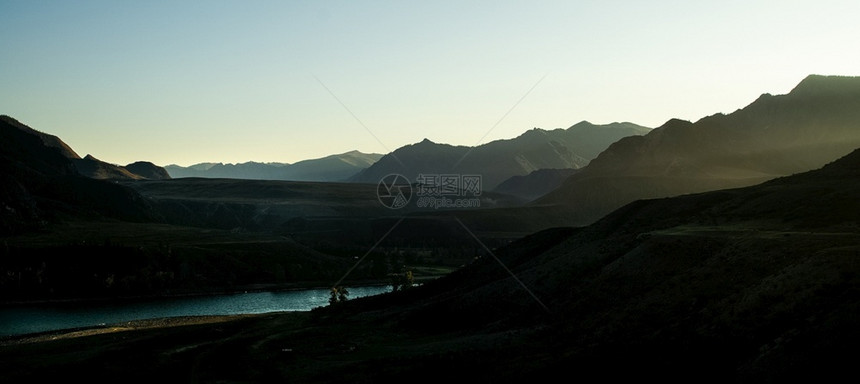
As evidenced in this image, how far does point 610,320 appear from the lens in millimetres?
61812

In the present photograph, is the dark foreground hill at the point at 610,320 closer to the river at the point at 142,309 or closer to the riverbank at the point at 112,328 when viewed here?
the riverbank at the point at 112,328

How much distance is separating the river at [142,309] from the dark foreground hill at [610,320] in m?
34.3

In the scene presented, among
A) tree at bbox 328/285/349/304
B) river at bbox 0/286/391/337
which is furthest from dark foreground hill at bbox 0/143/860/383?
river at bbox 0/286/391/337

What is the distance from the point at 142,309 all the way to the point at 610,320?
418 feet

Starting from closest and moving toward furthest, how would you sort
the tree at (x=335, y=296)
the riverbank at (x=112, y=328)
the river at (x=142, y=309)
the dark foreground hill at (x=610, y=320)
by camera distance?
the dark foreground hill at (x=610, y=320)
the riverbank at (x=112, y=328)
the river at (x=142, y=309)
the tree at (x=335, y=296)

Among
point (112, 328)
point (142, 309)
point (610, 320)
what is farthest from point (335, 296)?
point (610, 320)

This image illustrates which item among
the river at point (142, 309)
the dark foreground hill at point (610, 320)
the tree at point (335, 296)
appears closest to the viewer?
the dark foreground hill at point (610, 320)

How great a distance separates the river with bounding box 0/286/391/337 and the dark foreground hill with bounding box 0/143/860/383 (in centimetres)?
3432

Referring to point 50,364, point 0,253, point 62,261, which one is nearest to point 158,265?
point 62,261

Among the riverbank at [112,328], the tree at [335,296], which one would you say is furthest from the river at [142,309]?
the tree at [335,296]

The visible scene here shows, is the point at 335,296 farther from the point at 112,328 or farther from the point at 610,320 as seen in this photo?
the point at 610,320

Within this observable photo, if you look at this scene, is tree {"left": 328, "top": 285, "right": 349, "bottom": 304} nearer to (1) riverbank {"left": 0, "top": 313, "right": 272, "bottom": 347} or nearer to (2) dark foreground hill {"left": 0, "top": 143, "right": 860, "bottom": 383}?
(1) riverbank {"left": 0, "top": 313, "right": 272, "bottom": 347}

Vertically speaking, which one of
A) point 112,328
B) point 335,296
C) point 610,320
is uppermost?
point 610,320

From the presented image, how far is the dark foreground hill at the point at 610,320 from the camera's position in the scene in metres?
46.6
